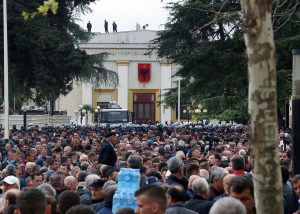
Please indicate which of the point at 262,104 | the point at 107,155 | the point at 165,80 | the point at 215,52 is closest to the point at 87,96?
the point at 165,80

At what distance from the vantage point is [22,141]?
28094 mm

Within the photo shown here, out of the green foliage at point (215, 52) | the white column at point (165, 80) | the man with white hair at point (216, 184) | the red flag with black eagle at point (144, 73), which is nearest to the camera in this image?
the man with white hair at point (216, 184)

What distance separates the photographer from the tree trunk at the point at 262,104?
6148 millimetres

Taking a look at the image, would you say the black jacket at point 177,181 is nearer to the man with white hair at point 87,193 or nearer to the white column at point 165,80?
the man with white hair at point 87,193

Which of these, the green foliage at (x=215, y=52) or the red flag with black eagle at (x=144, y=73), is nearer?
the green foliage at (x=215, y=52)

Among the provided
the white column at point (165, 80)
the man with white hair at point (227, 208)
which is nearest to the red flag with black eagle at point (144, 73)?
the white column at point (165, 80)

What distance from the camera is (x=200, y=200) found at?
10.1 metres

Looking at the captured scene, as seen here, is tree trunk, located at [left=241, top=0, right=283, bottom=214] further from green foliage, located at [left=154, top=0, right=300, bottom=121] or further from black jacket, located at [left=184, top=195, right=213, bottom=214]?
green foliage, located at [left=154, top=0, right=300, bottom=121]

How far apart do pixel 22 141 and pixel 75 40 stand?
89.2 feet

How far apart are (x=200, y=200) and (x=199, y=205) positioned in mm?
141

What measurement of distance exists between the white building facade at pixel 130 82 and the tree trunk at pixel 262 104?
87149 mm

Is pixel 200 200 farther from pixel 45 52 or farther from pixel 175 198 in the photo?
pixel 45 52

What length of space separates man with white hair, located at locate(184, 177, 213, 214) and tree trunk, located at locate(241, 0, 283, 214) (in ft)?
12.5

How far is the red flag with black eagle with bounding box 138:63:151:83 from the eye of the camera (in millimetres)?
95062
